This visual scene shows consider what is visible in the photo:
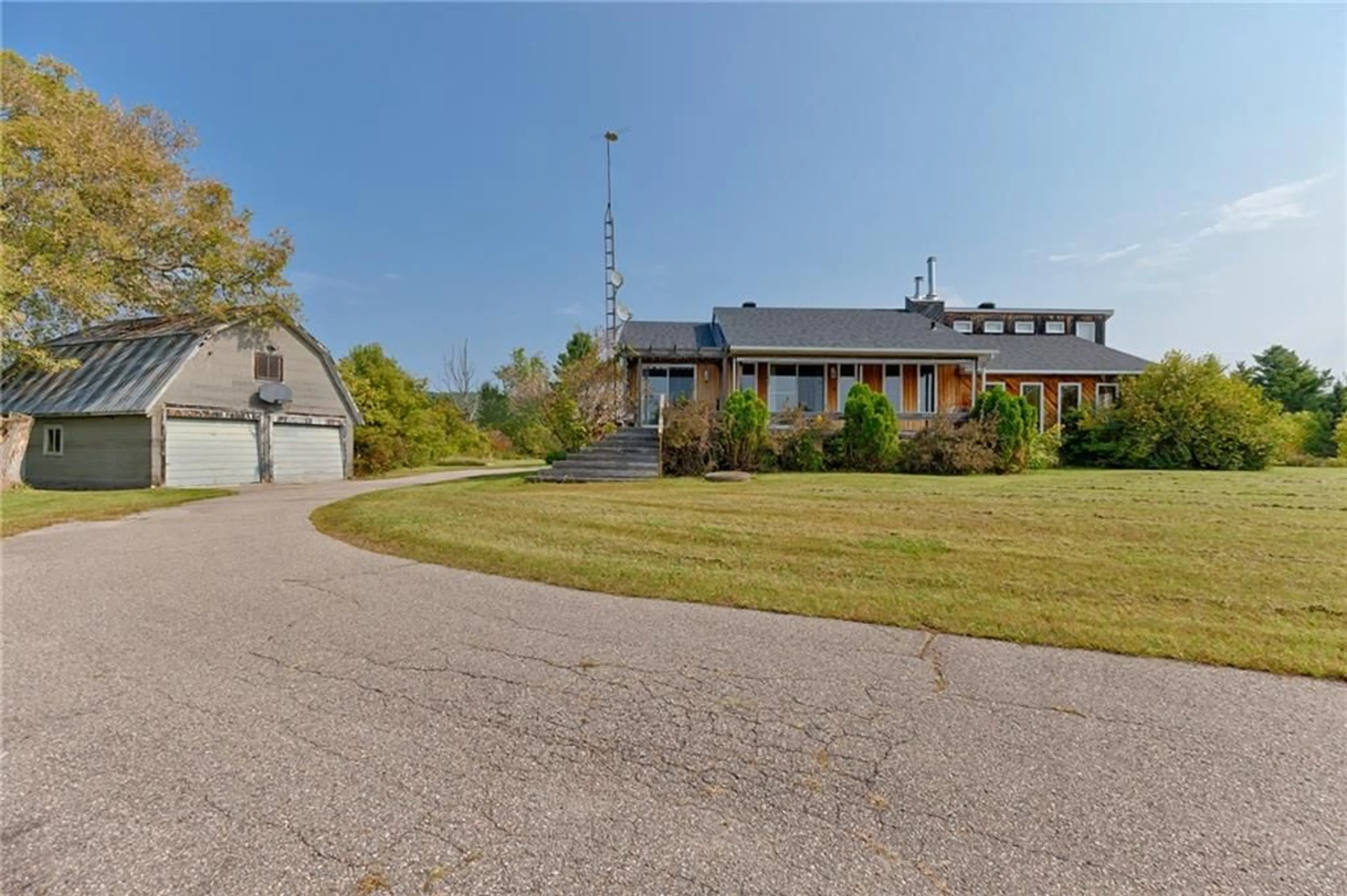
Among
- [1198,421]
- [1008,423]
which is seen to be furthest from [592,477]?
[1198,421]

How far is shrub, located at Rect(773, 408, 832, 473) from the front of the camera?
622 inches

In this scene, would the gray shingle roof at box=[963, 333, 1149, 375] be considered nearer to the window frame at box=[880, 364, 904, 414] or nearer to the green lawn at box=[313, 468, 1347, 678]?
the window frame at box=[880, 364, 904, 414]

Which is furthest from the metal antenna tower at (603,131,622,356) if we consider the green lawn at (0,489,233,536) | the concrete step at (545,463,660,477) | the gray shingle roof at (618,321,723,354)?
the green lawn at (0,489,233,536)

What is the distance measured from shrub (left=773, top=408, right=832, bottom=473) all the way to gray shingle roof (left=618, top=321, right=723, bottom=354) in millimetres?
5157

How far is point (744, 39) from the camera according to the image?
12.0m

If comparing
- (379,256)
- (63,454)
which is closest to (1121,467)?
(379,256)

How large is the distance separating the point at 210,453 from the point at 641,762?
21046mm

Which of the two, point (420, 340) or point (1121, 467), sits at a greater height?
point (420, 340)

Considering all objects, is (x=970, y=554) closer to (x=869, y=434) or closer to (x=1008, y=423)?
(x=869, y=434)

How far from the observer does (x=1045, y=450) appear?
17844mm

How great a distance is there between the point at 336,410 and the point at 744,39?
18.6 m

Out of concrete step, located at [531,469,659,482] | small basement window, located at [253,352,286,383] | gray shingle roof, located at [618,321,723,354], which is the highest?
gray shingle roof, located at [618,321,723,354]

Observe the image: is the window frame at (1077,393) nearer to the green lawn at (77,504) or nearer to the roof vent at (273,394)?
the green lawn at (77,504)

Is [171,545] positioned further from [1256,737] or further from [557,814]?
[1256,737]
